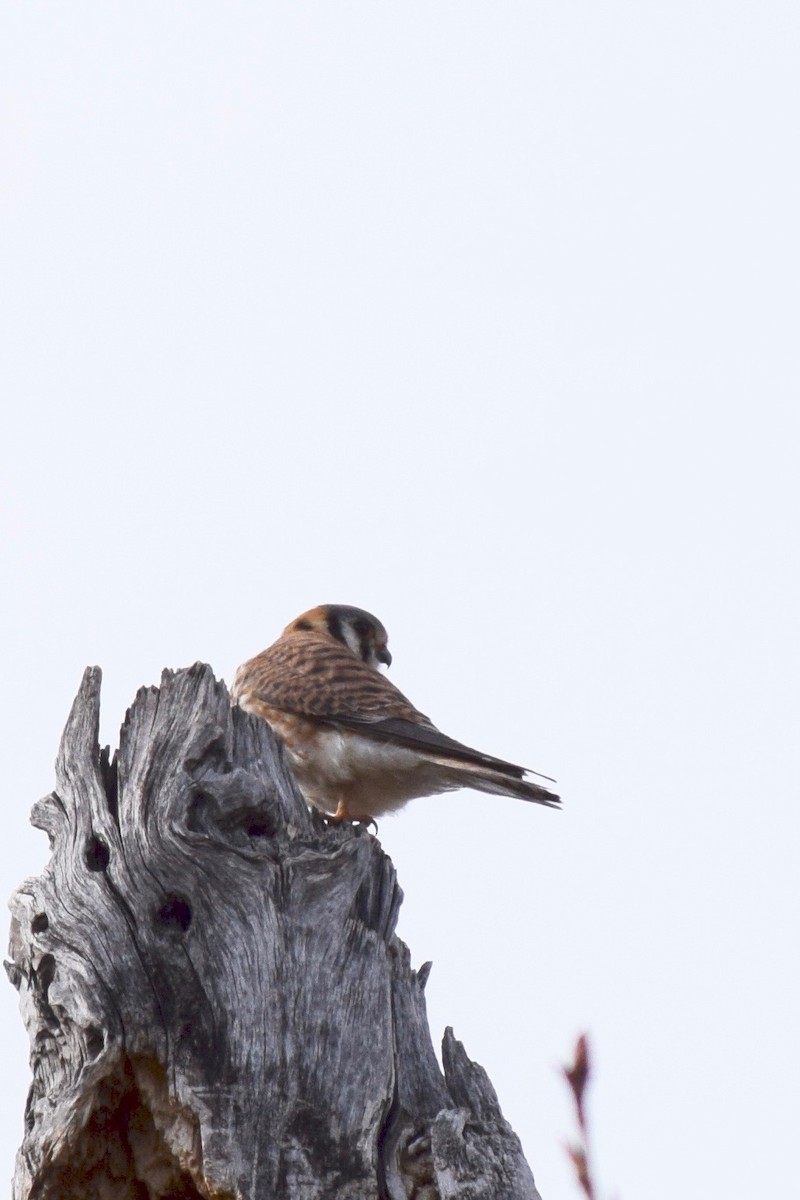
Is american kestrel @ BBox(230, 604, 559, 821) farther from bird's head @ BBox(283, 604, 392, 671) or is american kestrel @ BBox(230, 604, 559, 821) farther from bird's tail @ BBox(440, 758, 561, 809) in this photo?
bird's head @ BBox(283, 604, 392, 671)

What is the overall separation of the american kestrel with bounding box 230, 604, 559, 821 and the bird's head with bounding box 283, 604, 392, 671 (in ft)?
3.09

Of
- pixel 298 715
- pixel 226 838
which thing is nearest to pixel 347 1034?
pixel 226 838

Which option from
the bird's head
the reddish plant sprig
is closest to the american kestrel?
the bird's head

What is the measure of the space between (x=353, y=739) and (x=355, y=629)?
186cm

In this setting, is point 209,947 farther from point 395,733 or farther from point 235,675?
point 235,675

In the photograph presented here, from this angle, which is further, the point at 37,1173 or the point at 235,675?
the point at 235,675

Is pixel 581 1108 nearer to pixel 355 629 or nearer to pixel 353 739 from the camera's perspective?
pixel 353 739

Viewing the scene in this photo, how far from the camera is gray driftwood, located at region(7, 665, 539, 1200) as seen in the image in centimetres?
261

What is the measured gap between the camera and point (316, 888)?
296 cm

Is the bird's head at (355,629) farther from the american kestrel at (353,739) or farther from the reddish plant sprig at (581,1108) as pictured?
the reddish plant sprig at (581,1108)

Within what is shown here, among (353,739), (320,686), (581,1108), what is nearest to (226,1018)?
(581,1108)

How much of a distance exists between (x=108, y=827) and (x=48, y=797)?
29 cm

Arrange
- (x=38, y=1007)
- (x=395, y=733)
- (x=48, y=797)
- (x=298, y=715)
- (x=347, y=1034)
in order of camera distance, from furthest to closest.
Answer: (x=298, y=715)
(x=395, y=733)
(x=48, y=797)
(x=38, y=1007)
(x=347, y=1034)

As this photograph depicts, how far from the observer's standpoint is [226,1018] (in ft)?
9.00
